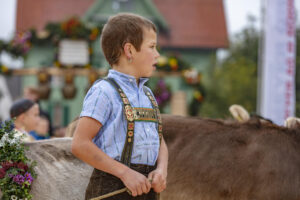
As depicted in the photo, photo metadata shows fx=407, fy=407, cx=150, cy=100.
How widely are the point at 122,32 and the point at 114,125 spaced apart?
1.23 feet

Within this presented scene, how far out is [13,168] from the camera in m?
1.82

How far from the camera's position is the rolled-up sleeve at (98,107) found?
158 cm

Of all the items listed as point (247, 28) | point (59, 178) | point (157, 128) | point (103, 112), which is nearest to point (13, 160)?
point (59, 178)

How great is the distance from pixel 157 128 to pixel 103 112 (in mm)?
262

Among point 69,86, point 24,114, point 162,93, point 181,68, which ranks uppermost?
point 24,114

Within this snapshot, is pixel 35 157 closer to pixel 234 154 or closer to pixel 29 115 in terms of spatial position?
pixel 234 154

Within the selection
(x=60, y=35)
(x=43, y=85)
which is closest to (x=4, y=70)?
(x=43, y=85)

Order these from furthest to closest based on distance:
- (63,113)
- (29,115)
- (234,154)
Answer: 1. (63,113)
2. (29,115)
3. (234,154)

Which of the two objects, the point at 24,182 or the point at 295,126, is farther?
the point at 295,126

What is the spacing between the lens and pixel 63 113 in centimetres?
1227

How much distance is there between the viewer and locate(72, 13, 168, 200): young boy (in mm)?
1555

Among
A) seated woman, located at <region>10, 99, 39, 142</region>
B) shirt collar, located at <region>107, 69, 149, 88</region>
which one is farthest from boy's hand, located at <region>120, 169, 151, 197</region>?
seated woman, located at <region>10, 99, 39, 142</region>

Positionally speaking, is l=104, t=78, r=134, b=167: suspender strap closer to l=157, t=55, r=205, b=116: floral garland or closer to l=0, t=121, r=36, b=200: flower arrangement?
l=0, t=121, r=36, b=200: flower arrangement

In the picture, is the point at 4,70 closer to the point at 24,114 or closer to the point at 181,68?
the point at 181,68
